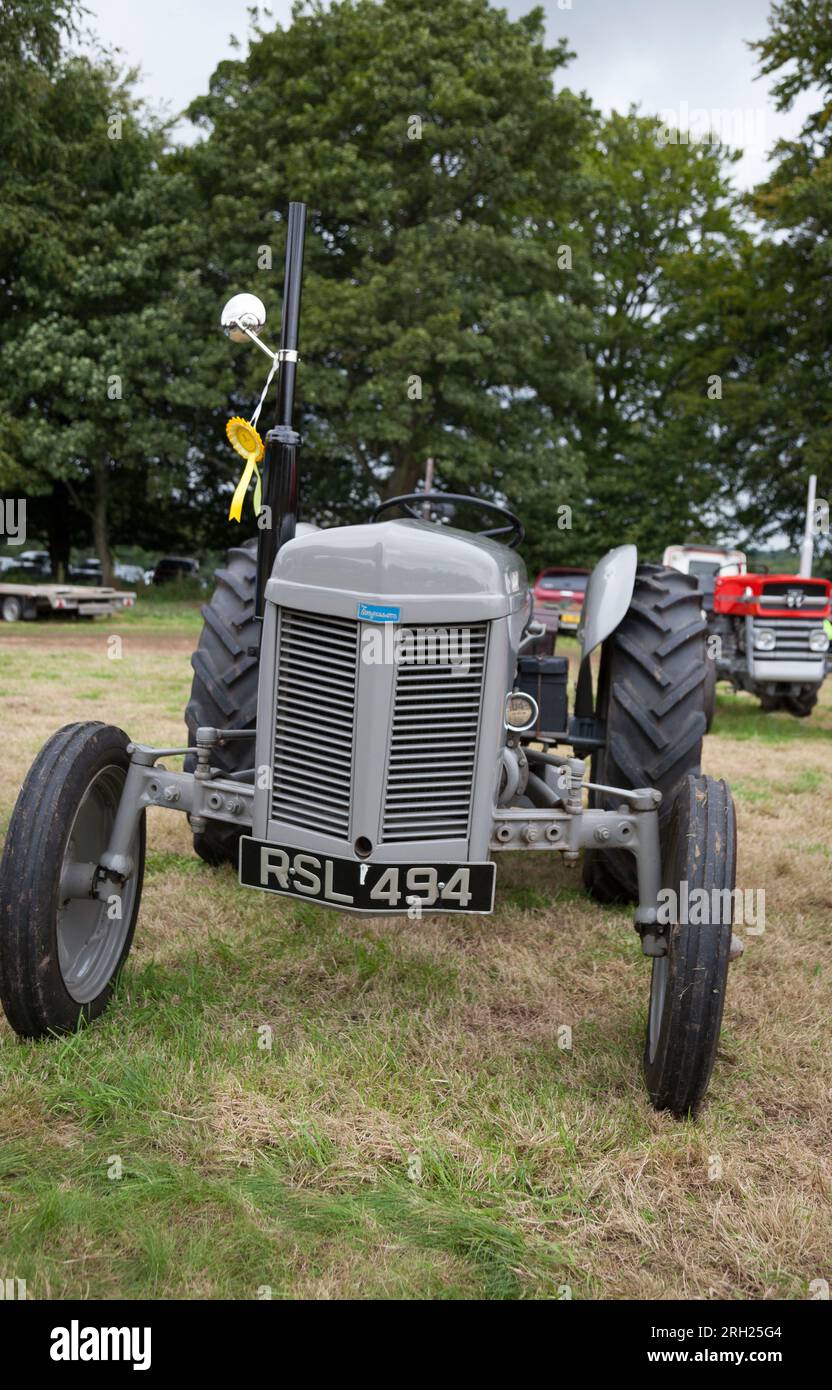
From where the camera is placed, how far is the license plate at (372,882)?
8.48ft

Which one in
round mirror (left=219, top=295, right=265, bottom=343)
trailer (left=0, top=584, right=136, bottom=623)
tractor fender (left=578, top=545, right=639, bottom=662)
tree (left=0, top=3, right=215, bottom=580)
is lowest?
trailer (left=0, top=584, right=136, bottom=623)

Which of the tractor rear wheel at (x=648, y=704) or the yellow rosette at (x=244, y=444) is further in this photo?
the tractor rear wheel at (x=648, y=704)

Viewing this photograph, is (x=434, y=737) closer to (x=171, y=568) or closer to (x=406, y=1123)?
(x=406, y=1123)

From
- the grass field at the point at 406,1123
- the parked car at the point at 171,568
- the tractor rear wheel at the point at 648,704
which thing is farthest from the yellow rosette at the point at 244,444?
the parked car at the point at 171,568

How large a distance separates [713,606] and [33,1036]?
8048 mm

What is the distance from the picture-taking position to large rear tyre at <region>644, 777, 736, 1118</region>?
243 centimetres

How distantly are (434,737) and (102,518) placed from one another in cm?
2093

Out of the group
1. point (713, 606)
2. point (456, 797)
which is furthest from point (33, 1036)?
point (713, 606)

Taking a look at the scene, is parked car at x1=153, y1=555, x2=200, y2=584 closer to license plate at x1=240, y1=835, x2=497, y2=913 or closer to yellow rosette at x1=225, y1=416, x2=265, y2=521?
yellow rosette at x1=225, y1=416, x2=265, y2=521

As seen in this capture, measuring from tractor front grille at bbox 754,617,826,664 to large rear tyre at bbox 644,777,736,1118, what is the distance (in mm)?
6786

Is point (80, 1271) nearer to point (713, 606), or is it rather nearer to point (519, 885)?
point (519, 885)

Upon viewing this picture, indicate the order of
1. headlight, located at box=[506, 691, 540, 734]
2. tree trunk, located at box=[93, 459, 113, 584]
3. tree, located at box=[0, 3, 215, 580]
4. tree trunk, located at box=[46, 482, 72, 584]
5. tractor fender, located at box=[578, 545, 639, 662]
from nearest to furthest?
headlight, located at box=[506, 691, 540, 734] → tractor fender, located at box=[578, 545, 639, 662] → tree, located at box=[0, 3, 215, 580] → tree trunk, located at box=[93, 459, 113, 584] → tree trunk, located at box=[46, 482, 72, 584]

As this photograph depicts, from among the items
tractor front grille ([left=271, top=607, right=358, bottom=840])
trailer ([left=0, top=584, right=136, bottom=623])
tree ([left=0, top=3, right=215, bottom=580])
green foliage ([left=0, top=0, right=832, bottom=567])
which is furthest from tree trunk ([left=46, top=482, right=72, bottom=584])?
tractor front grille ([left=271, top=607, right=358, bottom=840])

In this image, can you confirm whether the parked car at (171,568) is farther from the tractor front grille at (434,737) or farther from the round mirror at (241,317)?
the tractor front grille at (434,737)
